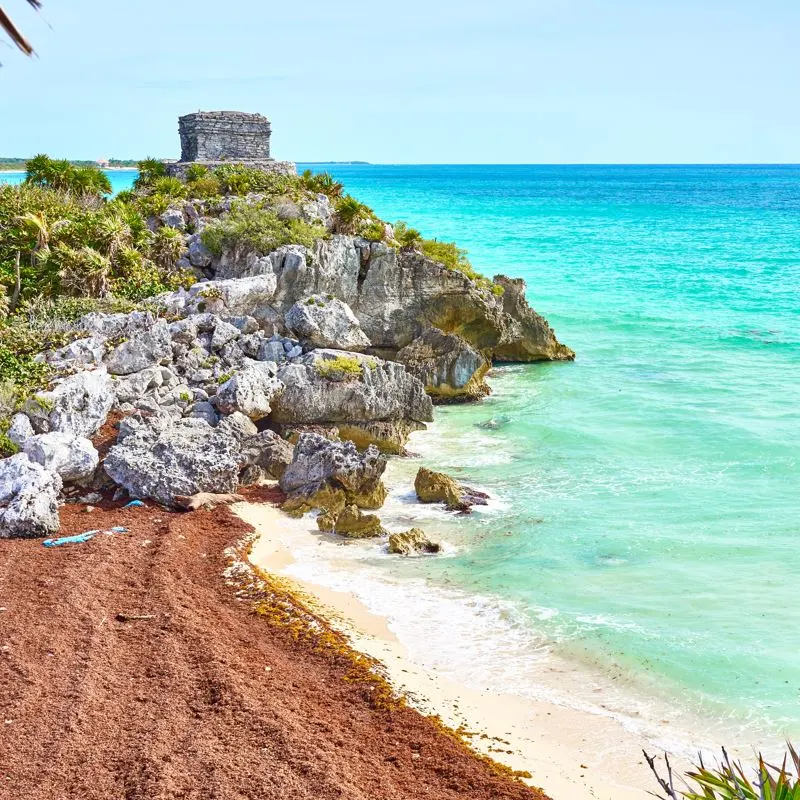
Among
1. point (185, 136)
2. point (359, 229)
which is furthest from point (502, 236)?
point (359, 229)

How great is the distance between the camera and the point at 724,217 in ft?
260

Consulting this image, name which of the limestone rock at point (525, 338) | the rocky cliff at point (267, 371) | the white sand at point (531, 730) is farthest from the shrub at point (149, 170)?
the white sand at point (531, 730)

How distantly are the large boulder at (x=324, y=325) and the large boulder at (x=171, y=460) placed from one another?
18.1 feet

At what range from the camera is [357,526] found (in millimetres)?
14211

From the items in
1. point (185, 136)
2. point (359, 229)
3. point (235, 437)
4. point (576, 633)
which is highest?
point (185, 136)

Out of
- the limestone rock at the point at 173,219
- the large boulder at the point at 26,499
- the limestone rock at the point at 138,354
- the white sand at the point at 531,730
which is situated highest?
the limestone rock at the point at 173,219

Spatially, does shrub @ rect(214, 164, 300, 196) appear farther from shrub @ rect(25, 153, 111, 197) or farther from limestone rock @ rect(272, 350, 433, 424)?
limestone rock @ rect(272, 350, 433, 424)

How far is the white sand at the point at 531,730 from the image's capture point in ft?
27.6

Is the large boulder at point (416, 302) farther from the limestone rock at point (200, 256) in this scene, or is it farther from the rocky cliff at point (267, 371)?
the limestone rock at point (200, 256)

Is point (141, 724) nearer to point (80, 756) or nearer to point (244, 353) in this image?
point (80, 756)

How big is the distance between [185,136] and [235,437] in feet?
65.5

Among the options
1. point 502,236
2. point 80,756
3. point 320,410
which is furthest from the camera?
point 502,236

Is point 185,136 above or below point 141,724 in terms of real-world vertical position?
above

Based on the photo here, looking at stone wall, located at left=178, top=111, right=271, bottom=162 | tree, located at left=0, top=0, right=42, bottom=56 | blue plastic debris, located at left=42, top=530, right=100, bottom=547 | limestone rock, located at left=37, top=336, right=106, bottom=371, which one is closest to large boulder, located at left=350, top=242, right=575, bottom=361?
limestone rock, located at left=37, top=336, right=106, bottom=371
